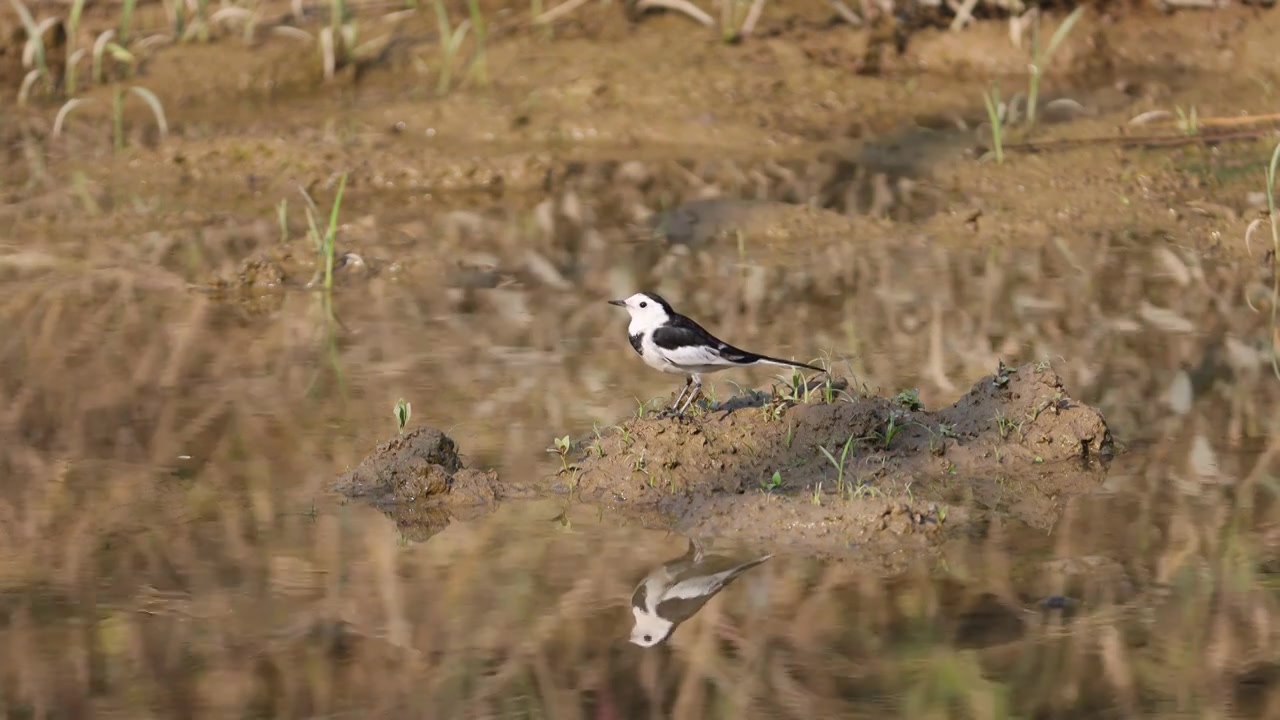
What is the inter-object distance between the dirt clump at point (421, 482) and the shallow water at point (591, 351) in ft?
0.27

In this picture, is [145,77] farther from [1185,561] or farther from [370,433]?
[1185,561]

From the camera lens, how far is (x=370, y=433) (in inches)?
240

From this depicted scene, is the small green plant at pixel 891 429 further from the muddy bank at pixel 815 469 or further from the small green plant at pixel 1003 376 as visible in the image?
the small green plant at pixel 1003 376

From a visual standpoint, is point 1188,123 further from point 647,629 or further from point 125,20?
point 647,629

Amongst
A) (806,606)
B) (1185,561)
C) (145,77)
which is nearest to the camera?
(806,606)

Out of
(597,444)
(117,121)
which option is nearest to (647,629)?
(597,444)

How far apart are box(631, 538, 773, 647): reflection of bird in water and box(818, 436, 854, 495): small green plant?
0.38 m

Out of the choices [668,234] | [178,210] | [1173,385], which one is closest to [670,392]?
[1173,385]

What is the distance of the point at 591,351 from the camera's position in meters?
6.99

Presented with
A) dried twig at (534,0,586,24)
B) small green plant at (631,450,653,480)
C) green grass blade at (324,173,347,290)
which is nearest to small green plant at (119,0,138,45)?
dried twig at (534,0,586,24)

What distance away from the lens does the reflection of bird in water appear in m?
4.63

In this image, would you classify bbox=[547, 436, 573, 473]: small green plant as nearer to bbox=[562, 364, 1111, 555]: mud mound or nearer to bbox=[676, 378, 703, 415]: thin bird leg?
bbox=[562, 364, 1111, 555]: mud mound

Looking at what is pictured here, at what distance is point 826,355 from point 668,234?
85.9 inches

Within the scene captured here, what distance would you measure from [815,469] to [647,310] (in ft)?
2.32
